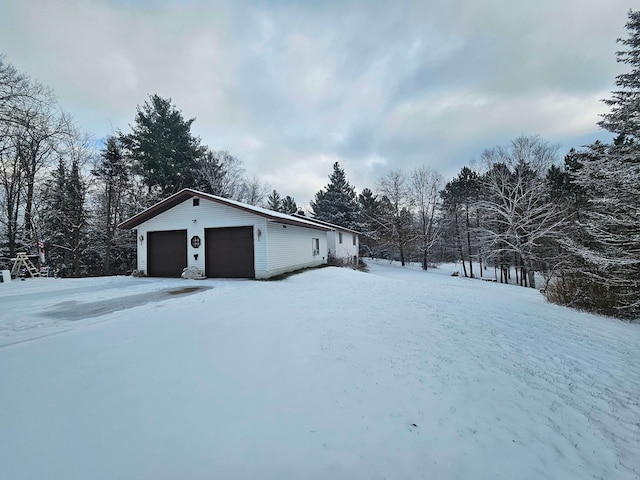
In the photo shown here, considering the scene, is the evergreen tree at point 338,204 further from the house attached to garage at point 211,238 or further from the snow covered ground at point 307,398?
the snow covered ground at point 307,398

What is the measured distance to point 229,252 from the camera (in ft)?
39.0

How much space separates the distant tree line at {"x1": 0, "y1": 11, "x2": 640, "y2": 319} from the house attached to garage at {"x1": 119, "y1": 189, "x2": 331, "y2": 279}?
231 inches

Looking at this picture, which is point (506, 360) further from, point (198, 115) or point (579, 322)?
point (198, 115)

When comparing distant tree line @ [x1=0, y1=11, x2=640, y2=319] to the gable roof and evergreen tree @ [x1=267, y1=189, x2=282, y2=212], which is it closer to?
evergreen tree @ [x1=267, y1=189, x2=282, y2=212]

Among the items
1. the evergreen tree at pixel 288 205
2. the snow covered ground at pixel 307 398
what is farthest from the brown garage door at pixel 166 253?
the evergreen tree at pixel 288 205

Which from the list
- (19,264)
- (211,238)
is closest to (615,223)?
(211,238)

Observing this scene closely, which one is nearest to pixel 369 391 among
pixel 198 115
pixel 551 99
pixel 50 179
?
pixel 551 99

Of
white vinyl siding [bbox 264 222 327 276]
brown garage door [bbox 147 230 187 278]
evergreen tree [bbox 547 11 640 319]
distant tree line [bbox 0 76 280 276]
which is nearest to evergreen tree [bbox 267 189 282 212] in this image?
distant tree line [bbox 0 76 280 276]

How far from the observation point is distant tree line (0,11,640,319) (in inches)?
339

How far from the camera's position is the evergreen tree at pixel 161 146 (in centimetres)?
2144

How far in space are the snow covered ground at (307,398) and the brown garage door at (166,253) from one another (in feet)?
22.6

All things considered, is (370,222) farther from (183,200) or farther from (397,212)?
(183,200)

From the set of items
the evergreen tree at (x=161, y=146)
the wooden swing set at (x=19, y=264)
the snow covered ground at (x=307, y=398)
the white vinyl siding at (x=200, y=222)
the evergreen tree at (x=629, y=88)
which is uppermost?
the evergreen tree at (x=161, y=146)

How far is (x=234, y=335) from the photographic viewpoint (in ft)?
14.5
